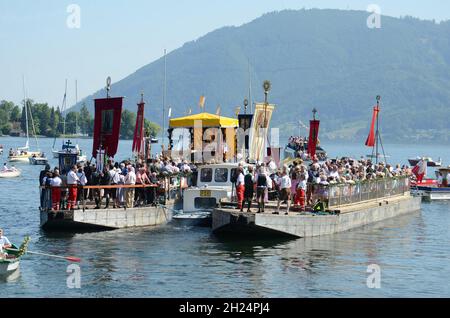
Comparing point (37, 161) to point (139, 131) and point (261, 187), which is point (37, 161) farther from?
point (261, 187)

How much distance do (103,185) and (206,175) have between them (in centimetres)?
506

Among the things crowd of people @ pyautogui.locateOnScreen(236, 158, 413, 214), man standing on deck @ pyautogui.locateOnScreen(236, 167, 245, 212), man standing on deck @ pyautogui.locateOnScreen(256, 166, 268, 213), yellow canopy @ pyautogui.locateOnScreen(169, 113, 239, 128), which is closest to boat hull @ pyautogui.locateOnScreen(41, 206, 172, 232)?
crowd of people @ pyautogui.locateOnScreen(236, 158, 413, 214)

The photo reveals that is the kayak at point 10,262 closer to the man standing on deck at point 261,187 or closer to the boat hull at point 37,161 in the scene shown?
the man standing on deck at point 261,187

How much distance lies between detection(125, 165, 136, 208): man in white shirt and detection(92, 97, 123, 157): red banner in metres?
1.32

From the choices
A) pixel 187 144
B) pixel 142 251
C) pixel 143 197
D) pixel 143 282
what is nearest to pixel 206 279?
pixel 143 282

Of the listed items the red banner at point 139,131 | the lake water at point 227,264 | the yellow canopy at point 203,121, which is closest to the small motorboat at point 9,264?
the lake water at point 227,264

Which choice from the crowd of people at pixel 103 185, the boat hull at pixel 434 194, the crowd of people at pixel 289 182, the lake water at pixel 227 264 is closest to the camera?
the lake water at pixel 227 264

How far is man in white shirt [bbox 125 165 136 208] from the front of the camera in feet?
132

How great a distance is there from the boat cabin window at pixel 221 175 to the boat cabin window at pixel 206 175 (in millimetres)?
270

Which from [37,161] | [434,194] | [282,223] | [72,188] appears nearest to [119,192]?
[72,188]

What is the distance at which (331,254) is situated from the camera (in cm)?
3478

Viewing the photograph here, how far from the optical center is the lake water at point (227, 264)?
27.7 metres
